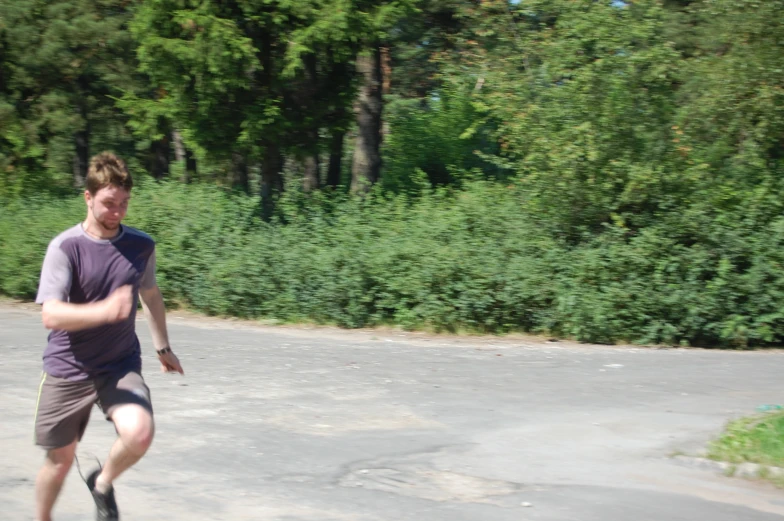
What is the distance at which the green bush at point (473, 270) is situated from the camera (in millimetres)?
13391

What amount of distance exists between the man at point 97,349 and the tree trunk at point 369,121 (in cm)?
1593

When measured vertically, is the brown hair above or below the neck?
above

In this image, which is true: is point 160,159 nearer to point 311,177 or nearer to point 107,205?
point 311,177

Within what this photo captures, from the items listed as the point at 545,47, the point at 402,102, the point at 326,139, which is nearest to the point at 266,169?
the point at 326,139

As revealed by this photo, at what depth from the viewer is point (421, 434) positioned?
25.5ft

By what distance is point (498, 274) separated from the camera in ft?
46.1

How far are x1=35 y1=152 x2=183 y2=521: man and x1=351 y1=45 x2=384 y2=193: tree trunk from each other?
627 inches

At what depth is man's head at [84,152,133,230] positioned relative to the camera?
4664 millimetres

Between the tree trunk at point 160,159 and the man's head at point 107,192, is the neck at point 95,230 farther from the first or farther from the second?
the tree trunk at point 160,159

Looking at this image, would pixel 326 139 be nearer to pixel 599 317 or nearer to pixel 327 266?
pixel 327 266

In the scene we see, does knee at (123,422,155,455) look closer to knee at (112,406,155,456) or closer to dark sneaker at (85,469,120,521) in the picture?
knee at (112,406,155,456)

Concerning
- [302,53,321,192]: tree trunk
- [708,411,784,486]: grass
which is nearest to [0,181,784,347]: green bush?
[302,53,321,192]: tree trunk

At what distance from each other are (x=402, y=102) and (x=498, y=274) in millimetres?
17005

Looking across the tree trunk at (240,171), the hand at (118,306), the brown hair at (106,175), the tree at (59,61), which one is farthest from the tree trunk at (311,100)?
the hand at (118,306)
